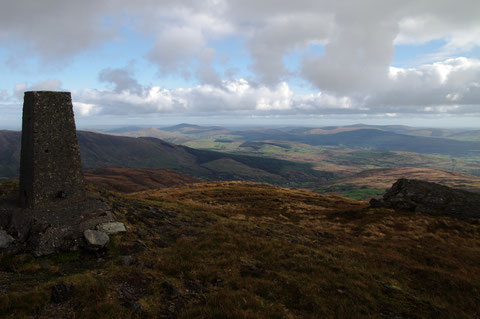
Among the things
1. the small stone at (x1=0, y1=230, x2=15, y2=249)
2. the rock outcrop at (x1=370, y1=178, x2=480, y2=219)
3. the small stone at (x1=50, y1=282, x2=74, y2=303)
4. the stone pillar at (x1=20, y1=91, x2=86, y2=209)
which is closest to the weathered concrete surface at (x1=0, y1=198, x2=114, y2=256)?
the small stone at (x1=0, y1=230, x2=15, y2=249)

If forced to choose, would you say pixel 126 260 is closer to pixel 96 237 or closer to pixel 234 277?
pixel 96 237

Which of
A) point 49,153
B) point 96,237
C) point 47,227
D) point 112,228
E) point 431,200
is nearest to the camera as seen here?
point 47,227

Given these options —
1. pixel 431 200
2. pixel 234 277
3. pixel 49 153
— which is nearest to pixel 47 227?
pixel 49 153

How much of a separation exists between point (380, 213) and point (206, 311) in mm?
33516

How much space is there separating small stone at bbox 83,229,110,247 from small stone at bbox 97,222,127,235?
2.62ft

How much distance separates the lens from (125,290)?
32.8 ft

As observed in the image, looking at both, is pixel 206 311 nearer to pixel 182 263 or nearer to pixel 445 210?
pixel 182 263

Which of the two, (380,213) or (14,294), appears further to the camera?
(380,213)

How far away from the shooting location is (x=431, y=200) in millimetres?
35500

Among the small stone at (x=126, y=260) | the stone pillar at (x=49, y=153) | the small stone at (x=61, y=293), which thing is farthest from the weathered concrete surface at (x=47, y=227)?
the small stone at (x=61, y=293)

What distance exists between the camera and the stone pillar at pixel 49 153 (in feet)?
48.9

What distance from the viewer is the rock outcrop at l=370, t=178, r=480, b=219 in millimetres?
32938

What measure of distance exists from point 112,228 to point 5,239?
519cm

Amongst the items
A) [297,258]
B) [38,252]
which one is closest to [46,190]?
[38,252]
